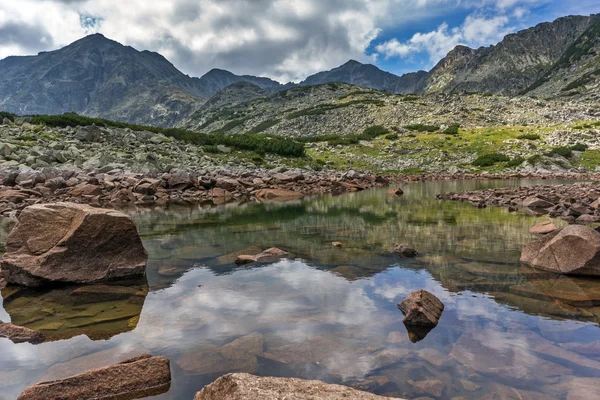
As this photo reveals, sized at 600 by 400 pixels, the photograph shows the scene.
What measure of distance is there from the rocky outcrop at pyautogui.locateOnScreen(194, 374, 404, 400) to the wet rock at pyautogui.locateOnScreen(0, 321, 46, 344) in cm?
428

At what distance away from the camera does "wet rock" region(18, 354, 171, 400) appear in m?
4.43

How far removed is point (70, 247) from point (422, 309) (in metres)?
8.51

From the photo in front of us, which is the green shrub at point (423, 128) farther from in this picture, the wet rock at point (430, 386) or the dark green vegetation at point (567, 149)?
the wet rock at point (430, 386)

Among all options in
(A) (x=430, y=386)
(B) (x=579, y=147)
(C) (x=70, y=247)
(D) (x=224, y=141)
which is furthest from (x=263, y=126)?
(A) (x=430, y=386)

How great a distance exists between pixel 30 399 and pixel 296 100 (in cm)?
17156

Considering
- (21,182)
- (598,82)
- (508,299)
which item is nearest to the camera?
(508,299)

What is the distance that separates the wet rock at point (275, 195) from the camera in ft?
111

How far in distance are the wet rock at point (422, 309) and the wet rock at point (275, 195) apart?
2625cm

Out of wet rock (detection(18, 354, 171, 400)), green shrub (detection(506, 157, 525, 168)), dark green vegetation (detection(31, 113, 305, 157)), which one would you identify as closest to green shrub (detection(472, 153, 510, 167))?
green shrub (detection(506, 157, 525, 168))

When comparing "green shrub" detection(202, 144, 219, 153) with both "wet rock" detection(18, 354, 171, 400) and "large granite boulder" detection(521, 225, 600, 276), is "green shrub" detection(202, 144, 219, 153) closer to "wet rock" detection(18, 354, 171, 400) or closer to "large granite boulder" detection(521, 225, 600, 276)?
"large granite boulder" detection(521, 225, 600, 276)

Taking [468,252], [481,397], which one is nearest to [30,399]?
[481,397]

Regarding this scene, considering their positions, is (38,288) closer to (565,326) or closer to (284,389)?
(284,389)

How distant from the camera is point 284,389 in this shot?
11.7 feet

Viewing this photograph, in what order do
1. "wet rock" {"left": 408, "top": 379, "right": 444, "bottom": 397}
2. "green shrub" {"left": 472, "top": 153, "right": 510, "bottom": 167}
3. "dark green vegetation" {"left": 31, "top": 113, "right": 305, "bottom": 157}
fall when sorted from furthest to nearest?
"green shrub" {"left": 472, "top": 153, "right": 510, "bottom": 167}
"dark green vegetation" {"left": 31, "top": 113, "right": 305, "bottom": 157}
"wet rock" {"left": 408, "top": 379, "right": 444, "bottom": 397}
